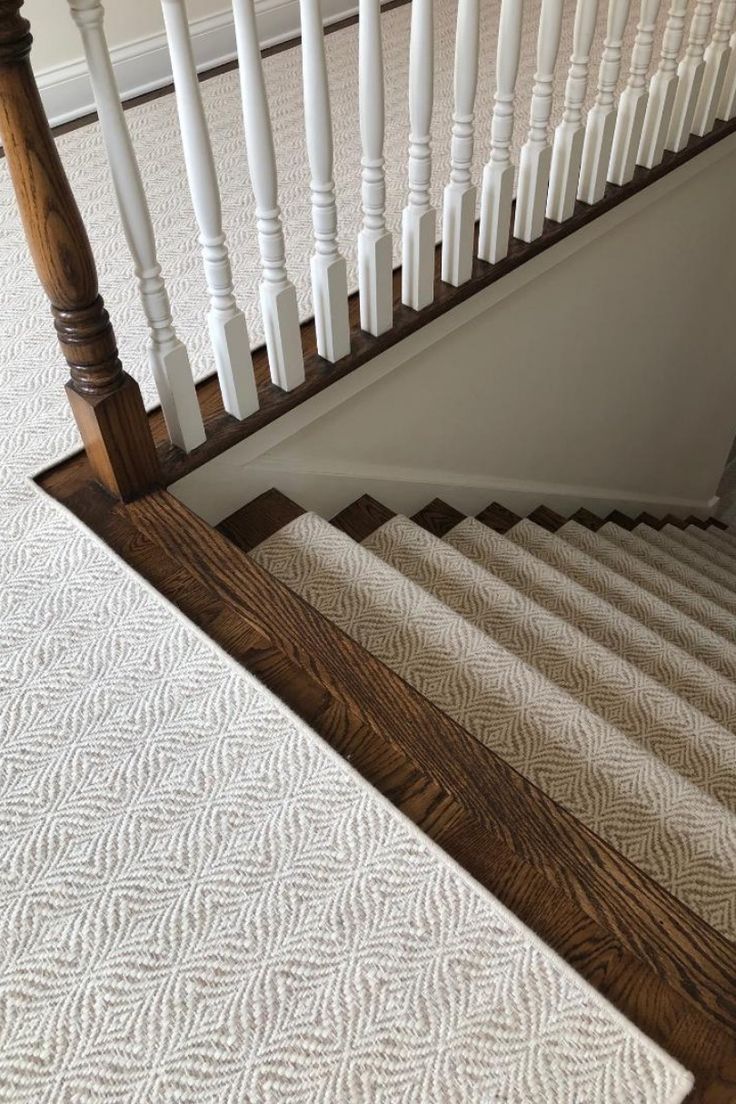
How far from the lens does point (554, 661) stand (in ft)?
5.07

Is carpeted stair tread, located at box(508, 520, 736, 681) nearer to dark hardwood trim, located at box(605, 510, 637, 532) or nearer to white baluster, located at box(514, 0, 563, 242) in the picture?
white baluster, located at box(514, 0, 563, 242)

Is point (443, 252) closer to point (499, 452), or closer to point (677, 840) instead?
point (499, 452)

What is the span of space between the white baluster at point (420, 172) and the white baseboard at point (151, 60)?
1.13m

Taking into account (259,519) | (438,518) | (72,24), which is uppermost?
(72,24)

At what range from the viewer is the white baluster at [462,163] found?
147cm

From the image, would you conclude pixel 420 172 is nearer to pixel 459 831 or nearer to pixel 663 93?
pixel 663 93

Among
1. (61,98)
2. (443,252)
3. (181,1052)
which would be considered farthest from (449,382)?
(181,1052)

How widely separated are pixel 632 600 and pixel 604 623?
31 centimetres

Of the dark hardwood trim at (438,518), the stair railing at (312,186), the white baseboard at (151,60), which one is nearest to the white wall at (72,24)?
the white baseboard at (151,60)

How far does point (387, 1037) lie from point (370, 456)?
3.89 feet

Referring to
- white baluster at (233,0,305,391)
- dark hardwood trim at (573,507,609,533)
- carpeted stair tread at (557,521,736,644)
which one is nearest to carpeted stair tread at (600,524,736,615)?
dark hardwood trim at (573,507,609,533)

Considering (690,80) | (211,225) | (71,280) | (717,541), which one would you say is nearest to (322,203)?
(211,225)

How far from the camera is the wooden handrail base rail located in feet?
4.22

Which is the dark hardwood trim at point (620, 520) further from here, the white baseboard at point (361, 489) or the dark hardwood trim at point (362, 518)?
the dark hardwood trim at point (362, 518)
